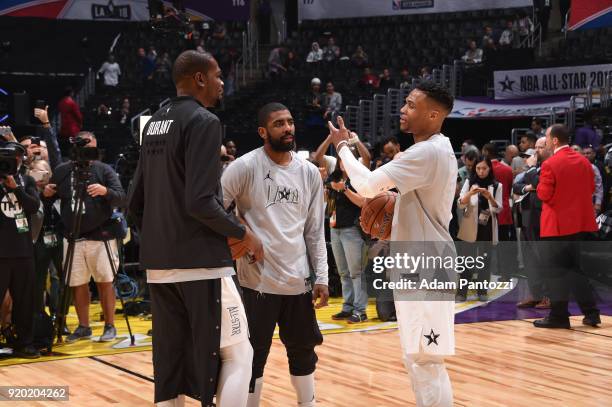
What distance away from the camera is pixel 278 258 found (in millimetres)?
4957

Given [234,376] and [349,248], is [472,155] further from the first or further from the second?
[234,376]

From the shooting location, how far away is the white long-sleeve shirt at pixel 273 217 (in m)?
4.95

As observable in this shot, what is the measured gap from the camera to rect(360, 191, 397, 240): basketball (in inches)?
184

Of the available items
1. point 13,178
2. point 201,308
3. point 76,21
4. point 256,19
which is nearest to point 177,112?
point 201,308

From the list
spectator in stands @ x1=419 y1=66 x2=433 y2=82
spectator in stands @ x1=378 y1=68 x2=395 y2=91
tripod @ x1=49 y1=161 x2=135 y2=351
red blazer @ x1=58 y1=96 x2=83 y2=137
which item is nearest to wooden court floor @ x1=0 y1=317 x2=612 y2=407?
tripod @ x1=49 y1=161 x2=135 y2=351

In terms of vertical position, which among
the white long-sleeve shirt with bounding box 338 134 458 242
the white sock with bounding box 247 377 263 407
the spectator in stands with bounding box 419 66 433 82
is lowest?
the white sock with bounding box 247 377 263 407

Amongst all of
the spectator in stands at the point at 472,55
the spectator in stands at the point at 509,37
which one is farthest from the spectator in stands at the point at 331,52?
the spectator in stands at the point at 509,37

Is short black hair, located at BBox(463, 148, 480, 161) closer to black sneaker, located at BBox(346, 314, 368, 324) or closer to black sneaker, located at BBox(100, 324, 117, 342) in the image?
black sneaker, located at BBox(346, 314, 368, 324)

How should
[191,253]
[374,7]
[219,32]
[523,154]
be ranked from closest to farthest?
[191,253]
[523,154]
[374,7]
[219,32]

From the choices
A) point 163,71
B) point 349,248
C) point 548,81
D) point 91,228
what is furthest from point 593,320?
point 163,71

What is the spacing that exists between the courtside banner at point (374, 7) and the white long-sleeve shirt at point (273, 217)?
19.0m

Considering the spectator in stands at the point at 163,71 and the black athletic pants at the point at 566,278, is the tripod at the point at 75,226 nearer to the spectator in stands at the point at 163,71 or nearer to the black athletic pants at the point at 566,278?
the black athletic pants at the point at 566,278

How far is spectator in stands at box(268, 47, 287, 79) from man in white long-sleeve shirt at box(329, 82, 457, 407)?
18.8 m

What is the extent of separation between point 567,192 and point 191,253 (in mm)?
5664
